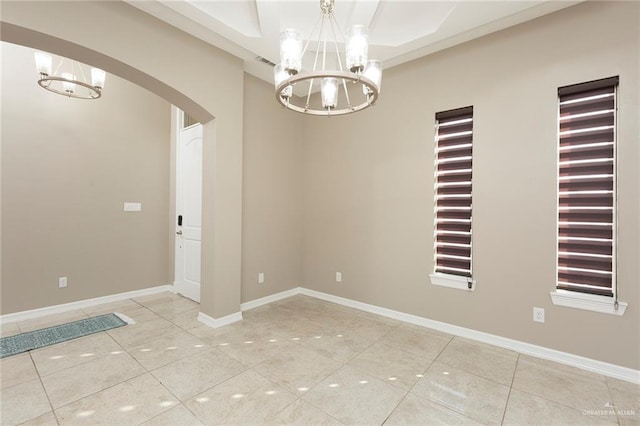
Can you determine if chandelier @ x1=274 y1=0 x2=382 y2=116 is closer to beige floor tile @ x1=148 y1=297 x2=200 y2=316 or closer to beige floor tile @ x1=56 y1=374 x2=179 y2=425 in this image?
beige floor tile @ x1=56 y1=374 x2=179 y2=425

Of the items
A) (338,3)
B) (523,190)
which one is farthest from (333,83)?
(523,190)

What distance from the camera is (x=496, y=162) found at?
288cm

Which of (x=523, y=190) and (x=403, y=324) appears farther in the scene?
(x=403, y=324)

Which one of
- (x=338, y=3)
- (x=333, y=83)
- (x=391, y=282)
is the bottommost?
(x=391, y=282)

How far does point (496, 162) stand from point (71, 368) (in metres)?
4.29

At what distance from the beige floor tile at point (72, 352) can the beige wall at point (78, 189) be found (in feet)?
3.90

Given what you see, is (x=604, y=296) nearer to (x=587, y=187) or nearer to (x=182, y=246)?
(x=587, y=187)

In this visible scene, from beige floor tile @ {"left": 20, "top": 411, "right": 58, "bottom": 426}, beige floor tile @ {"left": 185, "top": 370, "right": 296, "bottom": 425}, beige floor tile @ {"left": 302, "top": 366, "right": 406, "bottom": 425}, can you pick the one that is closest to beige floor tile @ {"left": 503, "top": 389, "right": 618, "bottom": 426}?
beige floor tile @ {"left": 302, "top": 366, "right": 406, "bottom": 425}

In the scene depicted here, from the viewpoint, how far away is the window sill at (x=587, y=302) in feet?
7.64

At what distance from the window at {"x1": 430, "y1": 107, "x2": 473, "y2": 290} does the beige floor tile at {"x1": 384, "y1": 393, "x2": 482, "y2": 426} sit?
1.42 meters

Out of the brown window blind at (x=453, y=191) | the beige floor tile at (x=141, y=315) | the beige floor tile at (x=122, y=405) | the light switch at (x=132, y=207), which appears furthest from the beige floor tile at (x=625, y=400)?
the light switch at (x=132, y=207)

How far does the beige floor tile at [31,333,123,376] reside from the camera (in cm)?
241

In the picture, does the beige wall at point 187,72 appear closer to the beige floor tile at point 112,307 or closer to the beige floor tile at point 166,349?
the beige floor tile at point 166,349

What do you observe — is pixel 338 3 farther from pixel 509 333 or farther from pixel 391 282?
pixel 509 333
